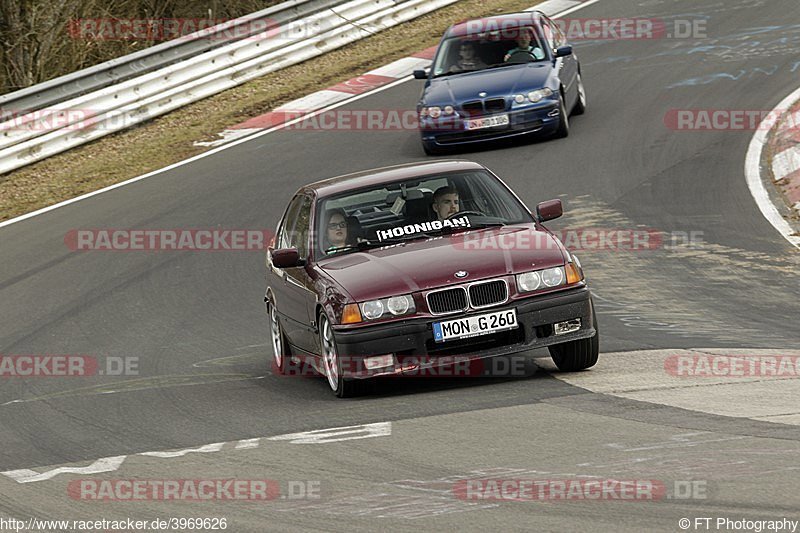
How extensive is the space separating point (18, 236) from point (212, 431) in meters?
8.98

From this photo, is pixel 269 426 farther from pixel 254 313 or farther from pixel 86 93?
pixel 86 93

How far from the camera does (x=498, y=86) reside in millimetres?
17609

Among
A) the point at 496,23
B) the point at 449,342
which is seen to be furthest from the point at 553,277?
the point at 496,23

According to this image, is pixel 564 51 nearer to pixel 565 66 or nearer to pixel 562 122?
pixel 565 66

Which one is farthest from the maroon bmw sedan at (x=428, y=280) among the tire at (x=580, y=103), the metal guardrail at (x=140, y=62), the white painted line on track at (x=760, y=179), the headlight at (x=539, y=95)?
the metal guardrail at (x=140, y=62)

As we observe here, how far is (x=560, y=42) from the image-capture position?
63.0 ft

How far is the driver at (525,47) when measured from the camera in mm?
18328

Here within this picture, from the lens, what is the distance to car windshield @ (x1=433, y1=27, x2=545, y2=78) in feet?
60.4

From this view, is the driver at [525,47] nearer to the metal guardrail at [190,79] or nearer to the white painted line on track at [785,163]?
the white painted line on track at [785,163]

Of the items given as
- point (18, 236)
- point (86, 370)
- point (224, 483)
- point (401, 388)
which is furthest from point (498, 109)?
point (224, 483)

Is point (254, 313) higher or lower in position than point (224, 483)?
lower

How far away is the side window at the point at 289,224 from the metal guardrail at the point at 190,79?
952 cm

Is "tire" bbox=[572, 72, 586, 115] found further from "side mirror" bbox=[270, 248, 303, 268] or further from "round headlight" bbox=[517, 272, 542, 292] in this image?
"round headlight" bbox=[517, 272, 542, 292]

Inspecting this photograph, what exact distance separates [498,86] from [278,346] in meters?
7.88
